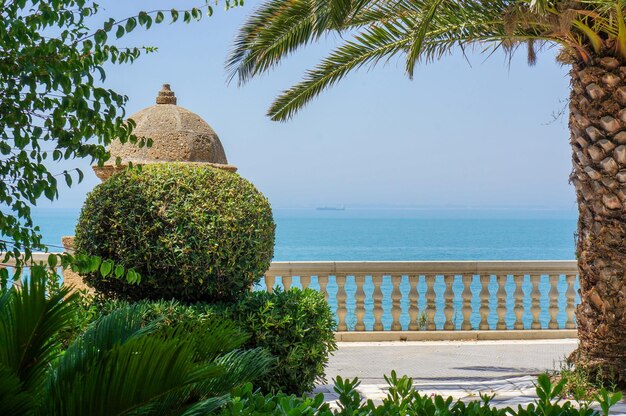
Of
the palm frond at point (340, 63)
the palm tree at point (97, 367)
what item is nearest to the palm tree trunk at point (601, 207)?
the palm frond at point (340, 63)

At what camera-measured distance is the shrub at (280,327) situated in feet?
24.6

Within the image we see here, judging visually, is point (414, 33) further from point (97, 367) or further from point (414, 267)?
point (97, 367)

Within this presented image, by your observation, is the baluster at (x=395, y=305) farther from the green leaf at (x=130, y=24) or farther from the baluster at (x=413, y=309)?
the green leaf at (x=130, y=24)

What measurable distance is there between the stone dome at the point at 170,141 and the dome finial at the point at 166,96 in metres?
0.14

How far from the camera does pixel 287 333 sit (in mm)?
7664

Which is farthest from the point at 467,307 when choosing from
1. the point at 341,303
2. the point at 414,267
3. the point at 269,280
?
the point at 269,280

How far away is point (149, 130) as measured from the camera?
9609 millimetres

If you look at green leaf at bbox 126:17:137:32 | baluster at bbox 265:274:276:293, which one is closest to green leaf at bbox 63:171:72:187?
green leaf at bbox 126:17:137:32

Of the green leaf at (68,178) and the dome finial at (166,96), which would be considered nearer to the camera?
the green leaf at (68,178)

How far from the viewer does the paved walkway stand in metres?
8.45

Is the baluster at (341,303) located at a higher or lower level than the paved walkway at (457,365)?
higher

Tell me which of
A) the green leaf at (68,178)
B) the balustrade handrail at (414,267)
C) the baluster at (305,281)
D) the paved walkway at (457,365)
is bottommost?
the paved walkway at (457,365)

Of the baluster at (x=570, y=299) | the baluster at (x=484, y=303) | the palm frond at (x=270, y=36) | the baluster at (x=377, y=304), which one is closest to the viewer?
the palm frond at (x=270, y=36)

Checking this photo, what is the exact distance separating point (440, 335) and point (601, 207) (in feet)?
14.2
